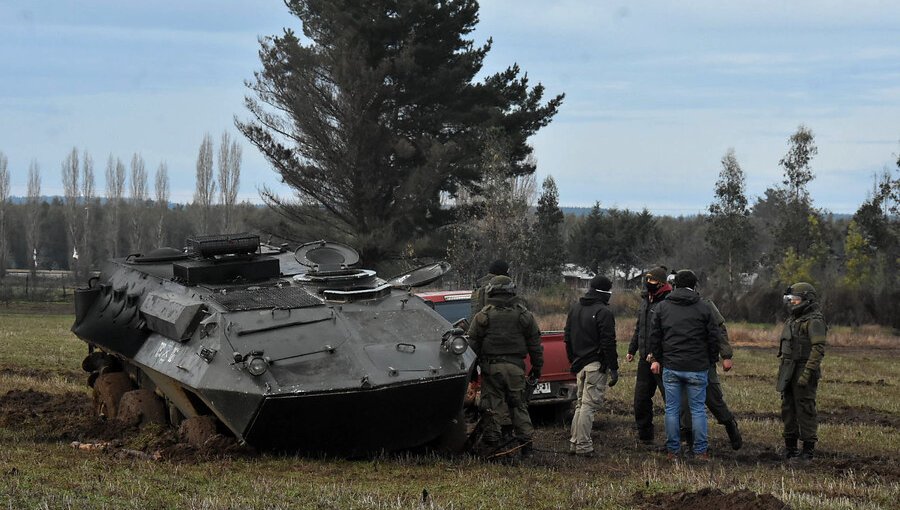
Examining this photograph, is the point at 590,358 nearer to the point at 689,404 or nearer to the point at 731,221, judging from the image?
the point at 689,404

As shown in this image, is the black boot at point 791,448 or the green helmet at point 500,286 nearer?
the green helmet at point 500,286

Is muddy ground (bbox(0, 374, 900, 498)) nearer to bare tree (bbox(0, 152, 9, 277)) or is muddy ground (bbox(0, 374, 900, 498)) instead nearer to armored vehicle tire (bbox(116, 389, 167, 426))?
armored vehicle tire (bbox(116, 389, 167, 426))

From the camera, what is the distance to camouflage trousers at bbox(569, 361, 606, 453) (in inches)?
466

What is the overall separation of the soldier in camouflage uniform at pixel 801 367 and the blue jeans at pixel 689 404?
108cm

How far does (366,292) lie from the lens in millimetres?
11672

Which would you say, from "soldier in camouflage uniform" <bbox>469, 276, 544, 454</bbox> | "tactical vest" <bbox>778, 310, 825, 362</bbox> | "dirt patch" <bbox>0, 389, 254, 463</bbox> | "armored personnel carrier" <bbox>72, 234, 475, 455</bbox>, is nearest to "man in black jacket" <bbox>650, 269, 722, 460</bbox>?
"tactical vest" <bbox>778, 310, 825, 362</bbox>

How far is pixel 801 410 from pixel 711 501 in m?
4.40

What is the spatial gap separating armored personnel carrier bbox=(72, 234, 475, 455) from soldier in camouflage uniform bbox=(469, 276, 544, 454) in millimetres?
324

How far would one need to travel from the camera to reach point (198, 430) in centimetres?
1059

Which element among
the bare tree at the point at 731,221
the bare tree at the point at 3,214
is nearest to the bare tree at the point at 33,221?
the bare tree at the point at 3,214

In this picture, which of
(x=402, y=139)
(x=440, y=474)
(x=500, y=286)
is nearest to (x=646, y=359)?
(x=500, y=286)

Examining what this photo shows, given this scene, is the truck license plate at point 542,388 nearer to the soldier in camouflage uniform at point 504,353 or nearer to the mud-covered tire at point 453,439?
the soldier in camouflage uniform at point 504,353

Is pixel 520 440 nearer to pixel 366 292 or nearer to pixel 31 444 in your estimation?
pixel 366 292

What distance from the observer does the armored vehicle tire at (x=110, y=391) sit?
12.9 meters
